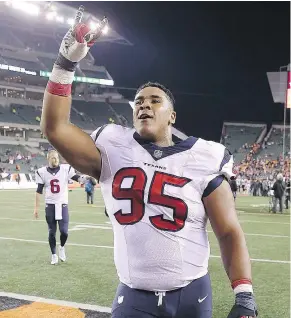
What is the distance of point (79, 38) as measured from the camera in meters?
1.94

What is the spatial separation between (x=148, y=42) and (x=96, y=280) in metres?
44.2

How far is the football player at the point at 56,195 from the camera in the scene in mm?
7301

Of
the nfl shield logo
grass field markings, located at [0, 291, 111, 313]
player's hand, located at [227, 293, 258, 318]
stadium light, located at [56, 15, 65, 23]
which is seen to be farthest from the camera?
stadium light, located at [56, 15, 65, 23]

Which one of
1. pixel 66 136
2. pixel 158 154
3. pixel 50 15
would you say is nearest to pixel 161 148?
pixel 158 154

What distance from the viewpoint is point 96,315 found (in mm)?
4391

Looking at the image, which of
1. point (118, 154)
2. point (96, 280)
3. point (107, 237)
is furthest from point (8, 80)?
point (118, 154)

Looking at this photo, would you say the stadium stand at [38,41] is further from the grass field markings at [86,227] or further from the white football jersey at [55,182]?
the white football jersey at [55,182]

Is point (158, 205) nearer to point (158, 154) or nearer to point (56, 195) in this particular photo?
point (158, 154)

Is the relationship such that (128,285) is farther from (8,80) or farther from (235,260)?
(8,80)

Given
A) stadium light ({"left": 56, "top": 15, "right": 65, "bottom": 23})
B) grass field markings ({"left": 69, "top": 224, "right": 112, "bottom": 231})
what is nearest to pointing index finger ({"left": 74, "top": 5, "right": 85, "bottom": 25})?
grass field markings ({"left": 69, "top": 224, "right": 112, "bottom": 231})

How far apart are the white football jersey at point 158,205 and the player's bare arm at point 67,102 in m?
0.11

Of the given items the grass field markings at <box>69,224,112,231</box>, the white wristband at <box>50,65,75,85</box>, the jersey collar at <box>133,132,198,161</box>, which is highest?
the white wristband at <box>50,65,75,85</box>

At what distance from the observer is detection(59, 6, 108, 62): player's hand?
1.93 metres

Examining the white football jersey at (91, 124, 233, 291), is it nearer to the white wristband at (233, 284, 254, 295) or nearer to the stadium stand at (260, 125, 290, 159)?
the white wristband at (233, 284, 254, 295)
